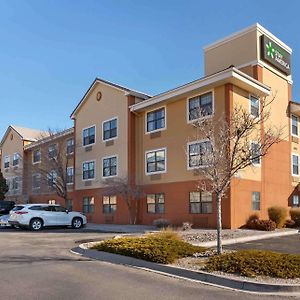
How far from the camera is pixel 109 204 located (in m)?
33.8

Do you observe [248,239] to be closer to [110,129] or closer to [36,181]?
[110,129]

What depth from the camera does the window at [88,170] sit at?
119 ft

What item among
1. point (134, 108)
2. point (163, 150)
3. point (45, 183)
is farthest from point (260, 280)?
point (45, 183)

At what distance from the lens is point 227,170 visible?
12.6 meters

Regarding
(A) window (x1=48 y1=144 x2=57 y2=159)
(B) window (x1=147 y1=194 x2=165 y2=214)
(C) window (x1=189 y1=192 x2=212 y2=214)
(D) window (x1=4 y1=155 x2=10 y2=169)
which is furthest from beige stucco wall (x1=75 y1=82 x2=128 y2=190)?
(D) window (x1=4 y1=155 x2=10 y2=169)

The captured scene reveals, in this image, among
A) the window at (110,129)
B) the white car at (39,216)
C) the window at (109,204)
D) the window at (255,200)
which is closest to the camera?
the white car at (39,216)

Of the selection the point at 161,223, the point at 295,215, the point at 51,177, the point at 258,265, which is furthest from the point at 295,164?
the point at 258,265

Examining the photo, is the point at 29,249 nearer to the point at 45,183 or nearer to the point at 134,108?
the point at 134,108

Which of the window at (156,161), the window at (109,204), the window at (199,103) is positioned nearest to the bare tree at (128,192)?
the window at (109,204)

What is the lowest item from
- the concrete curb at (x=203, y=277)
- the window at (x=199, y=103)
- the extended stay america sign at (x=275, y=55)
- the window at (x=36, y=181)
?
the concrete curb at (x=203, y=277)

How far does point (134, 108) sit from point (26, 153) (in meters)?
23.1

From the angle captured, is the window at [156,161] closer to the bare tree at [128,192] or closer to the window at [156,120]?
the bare tree at [128,192]

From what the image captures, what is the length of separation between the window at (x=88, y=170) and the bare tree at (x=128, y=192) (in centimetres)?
479

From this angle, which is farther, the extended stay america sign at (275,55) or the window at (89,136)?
the window at (89,136)
